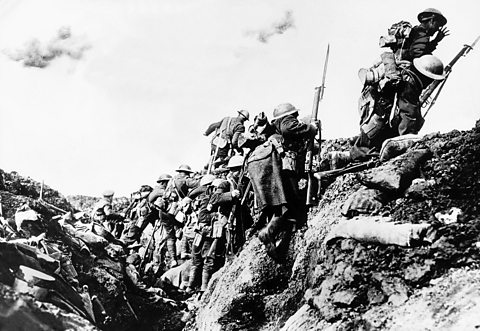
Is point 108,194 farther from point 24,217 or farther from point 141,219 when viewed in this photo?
point 24,217

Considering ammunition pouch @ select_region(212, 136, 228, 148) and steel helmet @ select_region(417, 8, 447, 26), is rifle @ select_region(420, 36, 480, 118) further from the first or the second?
ammunition pouch @ select_region(212, 136, 228, 148)

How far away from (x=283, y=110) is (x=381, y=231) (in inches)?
98.5

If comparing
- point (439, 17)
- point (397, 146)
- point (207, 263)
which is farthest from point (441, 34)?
point (207, 263)

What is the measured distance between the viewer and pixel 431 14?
716 centimetres

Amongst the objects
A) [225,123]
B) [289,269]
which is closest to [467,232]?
[289,269]

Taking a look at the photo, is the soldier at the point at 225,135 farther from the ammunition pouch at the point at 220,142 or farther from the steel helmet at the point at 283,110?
the steel helmet at the point at 283,110

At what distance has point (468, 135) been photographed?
17.9 ft

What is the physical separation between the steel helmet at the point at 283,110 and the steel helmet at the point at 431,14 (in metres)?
2.14

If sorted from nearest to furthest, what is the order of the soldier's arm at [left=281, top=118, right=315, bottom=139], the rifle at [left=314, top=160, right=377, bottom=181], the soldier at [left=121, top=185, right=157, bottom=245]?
the rifle at [left=314, top=160, right=377, bottom=181] → the soldier's arm at [left=281, top=118, right=315, bottom=139] → the soldier at [left=121, top=185, right=157, bottom=245]

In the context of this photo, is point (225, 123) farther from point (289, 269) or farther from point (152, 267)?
point (289, 269)

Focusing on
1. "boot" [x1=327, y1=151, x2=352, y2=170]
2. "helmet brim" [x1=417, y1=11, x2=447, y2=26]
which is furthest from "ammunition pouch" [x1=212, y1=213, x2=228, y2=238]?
"helmet brim" [x1=417, y1=11, x2=447, y2=26]

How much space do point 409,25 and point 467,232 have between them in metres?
3.76

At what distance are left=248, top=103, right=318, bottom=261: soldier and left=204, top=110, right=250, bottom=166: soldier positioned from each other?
4.72m

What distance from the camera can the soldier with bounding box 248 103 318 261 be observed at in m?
6.46
